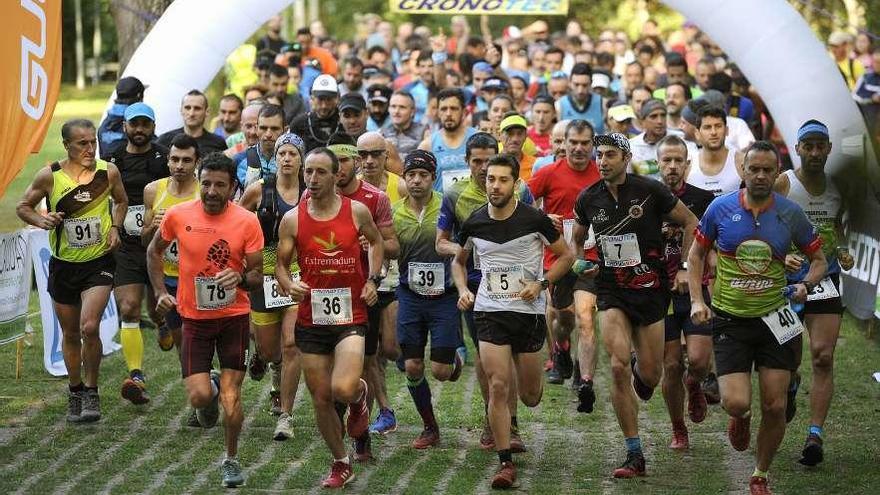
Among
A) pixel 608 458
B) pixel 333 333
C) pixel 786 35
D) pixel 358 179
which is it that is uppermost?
pixel 786 35

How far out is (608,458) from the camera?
10883 mm

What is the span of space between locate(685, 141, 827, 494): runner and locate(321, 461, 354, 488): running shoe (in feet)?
7.41

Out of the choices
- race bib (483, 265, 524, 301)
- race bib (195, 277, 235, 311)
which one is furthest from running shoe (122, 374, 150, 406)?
race bib (483, 265, 524, 301)

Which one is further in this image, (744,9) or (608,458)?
(744,9)

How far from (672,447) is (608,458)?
0.51 meters

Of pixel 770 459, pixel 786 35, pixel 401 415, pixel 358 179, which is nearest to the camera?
pixel 770 459

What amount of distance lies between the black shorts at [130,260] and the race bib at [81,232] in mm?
502

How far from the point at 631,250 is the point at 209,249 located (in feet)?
8.74

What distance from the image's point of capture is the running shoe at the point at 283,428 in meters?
11.3

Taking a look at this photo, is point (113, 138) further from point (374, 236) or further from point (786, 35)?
point (786, 35)

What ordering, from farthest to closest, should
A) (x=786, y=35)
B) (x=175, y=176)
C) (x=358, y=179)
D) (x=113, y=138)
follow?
(x=786, y=35) → (x=113, y=138) → (x=175, y=176) → (x=358, y=179)

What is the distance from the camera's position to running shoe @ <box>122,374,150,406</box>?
40.3ft

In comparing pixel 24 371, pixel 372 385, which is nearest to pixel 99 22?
pixel 24 371

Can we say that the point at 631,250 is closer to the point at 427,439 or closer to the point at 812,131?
the point at 812,131
